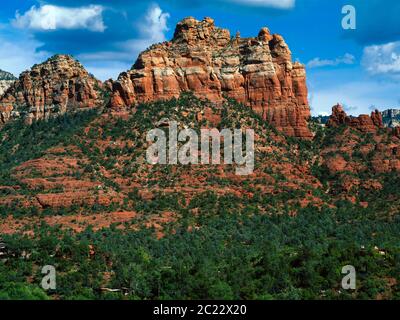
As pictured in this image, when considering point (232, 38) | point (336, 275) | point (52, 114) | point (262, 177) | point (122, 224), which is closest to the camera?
point (336, 275)

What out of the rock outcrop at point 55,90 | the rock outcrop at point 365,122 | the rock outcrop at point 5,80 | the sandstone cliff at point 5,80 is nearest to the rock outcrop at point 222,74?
the rock outcrop at point 365,122

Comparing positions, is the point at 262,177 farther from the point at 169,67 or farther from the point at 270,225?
the point at 169,67

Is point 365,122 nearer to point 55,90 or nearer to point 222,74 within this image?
point 222,74

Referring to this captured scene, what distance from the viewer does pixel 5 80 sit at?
580 ft

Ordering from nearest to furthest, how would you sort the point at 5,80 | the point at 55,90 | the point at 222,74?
the point at 222,74
the point at 55,90
the point at 5,80

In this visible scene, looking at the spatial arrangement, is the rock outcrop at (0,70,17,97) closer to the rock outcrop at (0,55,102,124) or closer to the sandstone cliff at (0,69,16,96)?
the sandstone cliff at (0,69,16,96)

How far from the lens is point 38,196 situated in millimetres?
90125

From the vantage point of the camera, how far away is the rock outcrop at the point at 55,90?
12669 centimetres

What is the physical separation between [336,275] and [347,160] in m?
53.2

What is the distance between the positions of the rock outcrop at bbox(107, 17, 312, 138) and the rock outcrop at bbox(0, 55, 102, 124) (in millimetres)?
13516

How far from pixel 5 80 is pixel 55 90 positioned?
52147mm

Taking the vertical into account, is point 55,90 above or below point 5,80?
below

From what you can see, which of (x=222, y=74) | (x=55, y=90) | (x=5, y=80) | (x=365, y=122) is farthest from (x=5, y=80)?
(x=365, y=122)
